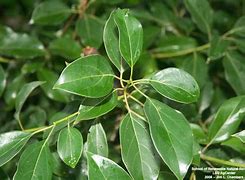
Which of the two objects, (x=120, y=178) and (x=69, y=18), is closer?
(x=120, y=178)

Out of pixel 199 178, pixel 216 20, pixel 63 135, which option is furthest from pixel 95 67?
pixel 216 20

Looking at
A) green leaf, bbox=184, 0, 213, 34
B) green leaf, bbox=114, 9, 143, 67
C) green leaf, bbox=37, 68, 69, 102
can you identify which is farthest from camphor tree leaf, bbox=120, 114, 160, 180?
green leaf, bbox=184, 0, 213, 34

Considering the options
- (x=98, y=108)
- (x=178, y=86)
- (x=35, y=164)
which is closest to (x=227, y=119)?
(x=178, y=86)

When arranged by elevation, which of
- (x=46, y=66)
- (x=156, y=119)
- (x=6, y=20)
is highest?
(x=156, y=119)

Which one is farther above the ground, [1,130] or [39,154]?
[39,154]

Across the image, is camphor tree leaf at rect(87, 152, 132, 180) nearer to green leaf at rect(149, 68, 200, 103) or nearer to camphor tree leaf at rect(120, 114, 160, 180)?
camphor tree leaf at rect(120, 114, 160, 180)

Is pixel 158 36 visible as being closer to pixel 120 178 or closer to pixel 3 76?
pixel 3 76
